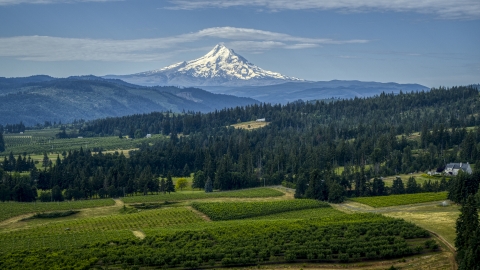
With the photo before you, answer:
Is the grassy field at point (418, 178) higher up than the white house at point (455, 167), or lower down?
lower down

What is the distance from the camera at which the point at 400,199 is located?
95.7 m

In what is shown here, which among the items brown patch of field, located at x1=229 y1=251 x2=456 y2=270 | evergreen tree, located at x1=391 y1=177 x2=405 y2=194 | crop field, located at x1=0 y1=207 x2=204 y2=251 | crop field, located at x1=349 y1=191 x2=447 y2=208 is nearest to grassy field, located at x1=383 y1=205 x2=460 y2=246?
crop field, located at x1=349 y1=191 x2=447 y2=208

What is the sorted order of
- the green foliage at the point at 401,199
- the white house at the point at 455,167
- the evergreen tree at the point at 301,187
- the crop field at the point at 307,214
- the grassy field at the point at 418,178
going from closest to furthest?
1. the crop field at the point at 307,214
2. the green foliage at the point at 401,199
3. the evergreen tree at the point at 301,187
4. the grassy field at the point at 418,178
5. the white house at the point at 455,167

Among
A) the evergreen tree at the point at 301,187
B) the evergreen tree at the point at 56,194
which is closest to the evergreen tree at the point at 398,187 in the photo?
the evergreen tree at the point at 301,187

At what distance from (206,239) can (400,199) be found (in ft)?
139

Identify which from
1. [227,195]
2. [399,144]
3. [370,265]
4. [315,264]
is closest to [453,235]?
[370,265]

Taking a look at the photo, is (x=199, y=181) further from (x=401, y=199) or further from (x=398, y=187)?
(x=401, y=199)

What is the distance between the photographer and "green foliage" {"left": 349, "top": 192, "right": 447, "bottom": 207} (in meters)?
92.8

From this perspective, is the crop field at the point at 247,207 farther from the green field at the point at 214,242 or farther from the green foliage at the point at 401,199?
the green foliage at the point at 401,199

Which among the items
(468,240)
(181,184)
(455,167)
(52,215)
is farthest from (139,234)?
(455,167)

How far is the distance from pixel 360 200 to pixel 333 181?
28.0ft

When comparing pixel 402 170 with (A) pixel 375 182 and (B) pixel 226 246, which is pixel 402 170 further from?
(B) pixel 226 246

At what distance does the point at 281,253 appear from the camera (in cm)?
6219

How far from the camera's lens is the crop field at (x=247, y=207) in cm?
8775
